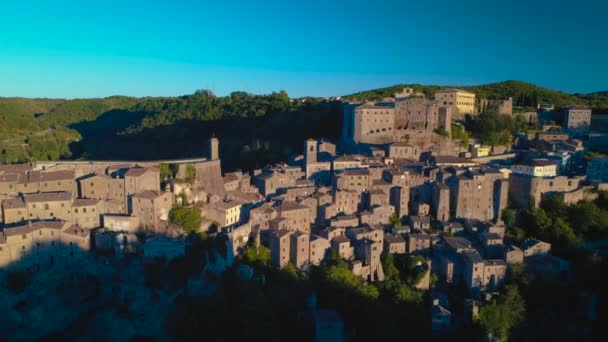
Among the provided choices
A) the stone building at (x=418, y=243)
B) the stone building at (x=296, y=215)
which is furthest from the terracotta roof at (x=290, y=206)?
the stone building at (x=418, y=243)

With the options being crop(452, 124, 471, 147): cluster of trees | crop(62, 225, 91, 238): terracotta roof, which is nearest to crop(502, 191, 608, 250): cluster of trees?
crop(452, 124, 471, 147): cluster of trees

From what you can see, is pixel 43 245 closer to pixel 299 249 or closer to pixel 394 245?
pixel 299 249

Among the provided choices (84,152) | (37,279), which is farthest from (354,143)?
(84,152)

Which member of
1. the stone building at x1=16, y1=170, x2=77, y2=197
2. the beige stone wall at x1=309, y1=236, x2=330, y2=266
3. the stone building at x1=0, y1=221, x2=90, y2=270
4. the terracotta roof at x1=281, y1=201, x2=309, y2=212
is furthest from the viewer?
the terracotta roof at x1=281, y1=201, x2=309, y2=212

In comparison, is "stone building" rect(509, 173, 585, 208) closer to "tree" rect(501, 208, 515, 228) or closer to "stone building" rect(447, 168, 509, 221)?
"stone building" rect(447, 168, 509, 221)

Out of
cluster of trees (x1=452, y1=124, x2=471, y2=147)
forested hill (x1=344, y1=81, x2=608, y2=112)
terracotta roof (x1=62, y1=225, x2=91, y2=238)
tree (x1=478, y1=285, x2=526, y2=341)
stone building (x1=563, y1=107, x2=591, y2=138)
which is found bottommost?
tree (x1=478, y1=285, x2=526, y2=341)
